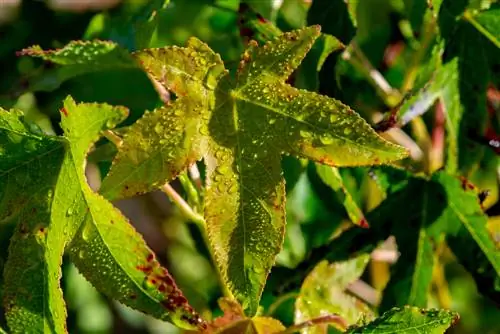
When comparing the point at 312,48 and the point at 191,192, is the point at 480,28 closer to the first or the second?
the point at 312,48

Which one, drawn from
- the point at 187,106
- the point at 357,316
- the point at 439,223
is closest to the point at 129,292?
the point at 187,106

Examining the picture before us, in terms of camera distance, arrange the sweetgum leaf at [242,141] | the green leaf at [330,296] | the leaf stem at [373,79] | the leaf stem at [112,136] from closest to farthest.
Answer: the sweetgum leaf at [242,141] < the leaf stem at [112,136] < the green leaf at [330,296] < the leaf stem at [373,79]

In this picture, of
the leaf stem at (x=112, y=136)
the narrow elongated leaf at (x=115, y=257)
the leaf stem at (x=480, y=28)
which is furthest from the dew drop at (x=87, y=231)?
the leaf stem at (x=480, y=28)

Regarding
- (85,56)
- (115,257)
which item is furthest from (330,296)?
(85,56)

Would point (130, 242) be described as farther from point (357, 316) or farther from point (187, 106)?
point (357, 316)

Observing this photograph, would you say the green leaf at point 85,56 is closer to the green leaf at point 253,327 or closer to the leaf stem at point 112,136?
the leaf stem at point 112,136
